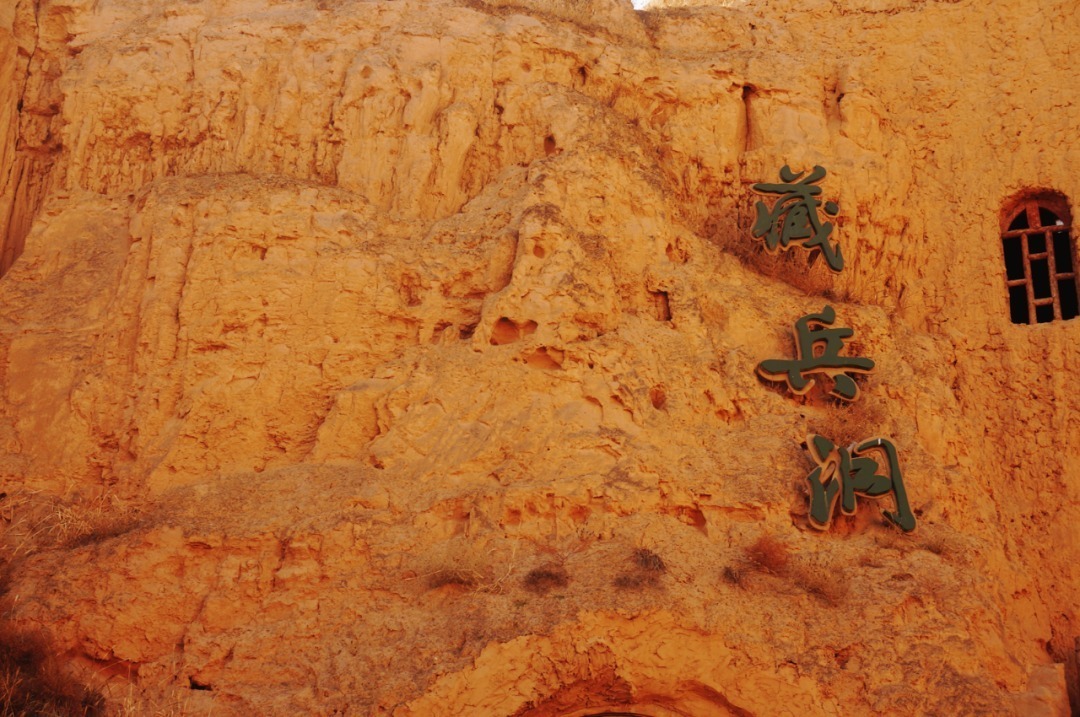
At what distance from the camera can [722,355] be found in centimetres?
1202

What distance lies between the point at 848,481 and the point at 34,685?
7.82 metres

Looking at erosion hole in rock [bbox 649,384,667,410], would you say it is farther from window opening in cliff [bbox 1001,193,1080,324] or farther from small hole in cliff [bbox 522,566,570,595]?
window opening in cliff [bbox 1001,193,1080,324]

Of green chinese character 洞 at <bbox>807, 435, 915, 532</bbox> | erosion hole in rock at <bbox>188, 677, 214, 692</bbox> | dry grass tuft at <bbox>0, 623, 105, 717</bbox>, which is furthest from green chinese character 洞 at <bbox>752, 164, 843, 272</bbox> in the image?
dry grass tuft at <bbox>0, 623, 105, 717</bbox>

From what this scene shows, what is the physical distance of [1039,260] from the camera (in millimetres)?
14398

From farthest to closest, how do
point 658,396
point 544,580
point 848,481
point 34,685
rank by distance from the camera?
point 658,396
point 848,481
point 544,580
point 34,685

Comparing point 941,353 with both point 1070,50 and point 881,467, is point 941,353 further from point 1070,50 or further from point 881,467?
point 1070,50

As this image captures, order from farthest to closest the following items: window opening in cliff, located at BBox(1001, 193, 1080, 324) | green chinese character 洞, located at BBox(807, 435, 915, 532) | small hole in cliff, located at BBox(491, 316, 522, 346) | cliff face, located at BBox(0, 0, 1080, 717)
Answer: window opening in cliff, located at BBox(1001, 193, 1080, 324) → small hole in cliff, located at BBox(491, 316, 522, 346) → green chinese character 洞, located at BBox(807, 435, 915, 532) → cliff face, located at BBox(0, 0, 1080, 717)

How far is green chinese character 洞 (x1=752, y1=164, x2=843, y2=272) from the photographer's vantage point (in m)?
13.1

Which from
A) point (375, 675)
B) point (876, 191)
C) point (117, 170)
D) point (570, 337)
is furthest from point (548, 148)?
point (375, 675)

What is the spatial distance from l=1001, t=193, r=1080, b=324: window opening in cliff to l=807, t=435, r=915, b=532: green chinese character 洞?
4.27 metres

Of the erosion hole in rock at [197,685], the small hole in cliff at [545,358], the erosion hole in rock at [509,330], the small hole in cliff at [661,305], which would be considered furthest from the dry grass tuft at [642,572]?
the erosion hole in rock at [197,685]

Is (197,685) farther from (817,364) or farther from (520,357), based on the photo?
(817,364)

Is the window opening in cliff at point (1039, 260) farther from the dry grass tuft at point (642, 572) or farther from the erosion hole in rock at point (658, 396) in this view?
the dry grass tuft at point (642, 572)

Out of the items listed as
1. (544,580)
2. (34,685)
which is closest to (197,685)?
(34,685)
